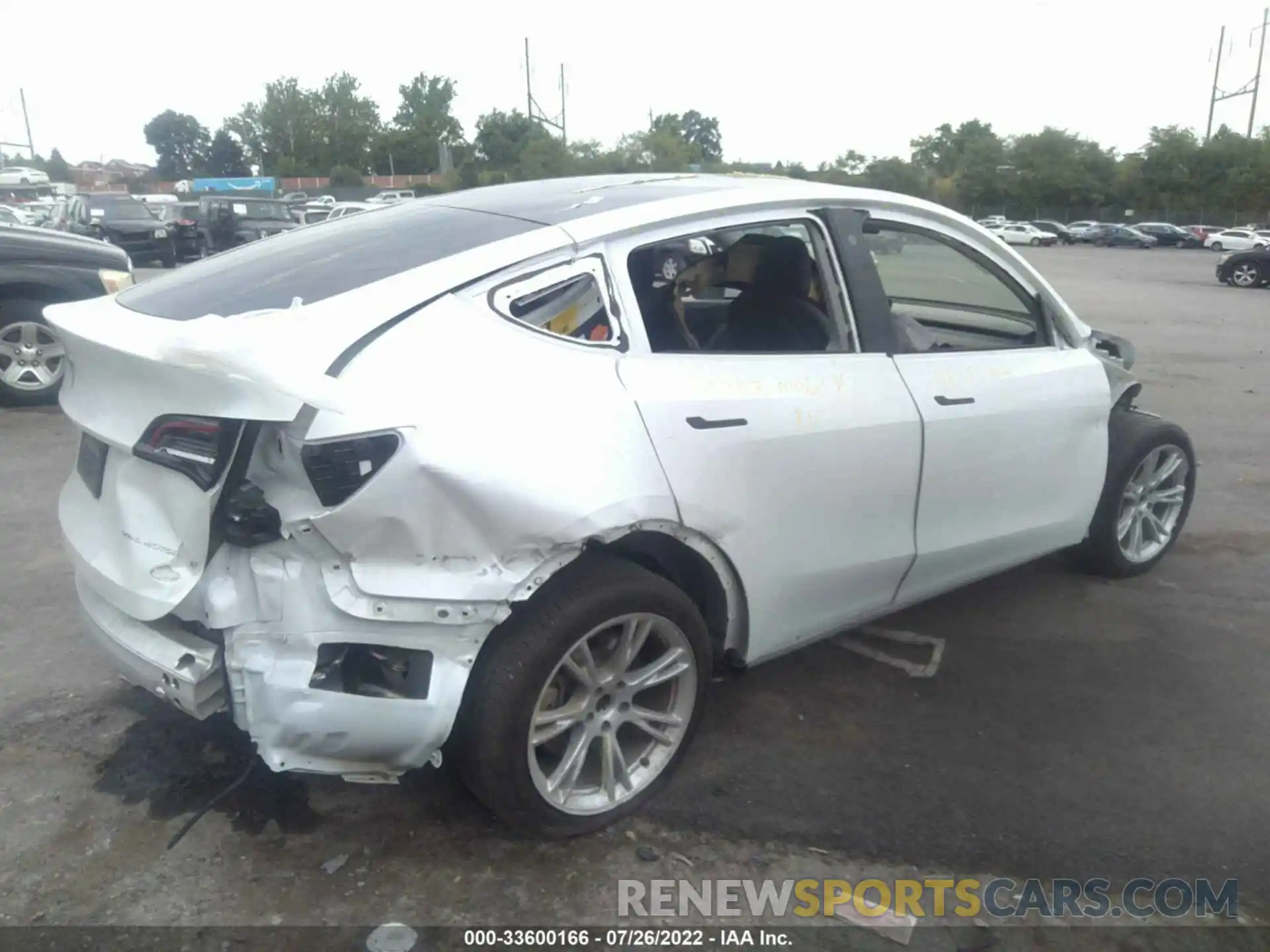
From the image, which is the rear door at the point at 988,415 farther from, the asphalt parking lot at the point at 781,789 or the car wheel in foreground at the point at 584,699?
the car wheel in foreground at the point at 584,699

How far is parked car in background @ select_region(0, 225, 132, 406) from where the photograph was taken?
782 cm

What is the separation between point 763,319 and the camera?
11.8 ft

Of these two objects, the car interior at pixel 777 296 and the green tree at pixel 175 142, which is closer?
the car interior at pixel 777 296

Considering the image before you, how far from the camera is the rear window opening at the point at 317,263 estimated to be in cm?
289

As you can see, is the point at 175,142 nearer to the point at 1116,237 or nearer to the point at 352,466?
the point at 1116,237

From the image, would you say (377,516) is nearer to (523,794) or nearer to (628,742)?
(523,794)

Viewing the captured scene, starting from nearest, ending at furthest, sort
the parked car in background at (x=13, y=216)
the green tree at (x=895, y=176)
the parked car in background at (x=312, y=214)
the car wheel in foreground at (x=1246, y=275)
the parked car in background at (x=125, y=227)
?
the parked car in background at (x=125, y=227), the car wheel in foreground at (x=1246, y=275), the parked car in background at (x=13, y=216), the parked car in background at (x=312, y=214), the green tree at (x=895, y=176)

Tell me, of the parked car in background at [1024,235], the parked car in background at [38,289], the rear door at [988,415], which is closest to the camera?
the rear door at [988,415]

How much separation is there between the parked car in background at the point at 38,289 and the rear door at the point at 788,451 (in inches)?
240

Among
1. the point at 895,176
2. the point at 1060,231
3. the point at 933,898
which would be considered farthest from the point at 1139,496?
the point at 1060,231

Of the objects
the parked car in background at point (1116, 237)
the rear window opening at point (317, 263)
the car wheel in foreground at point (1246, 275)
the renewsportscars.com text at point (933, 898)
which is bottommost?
the parked car in background at point (1116, 237)

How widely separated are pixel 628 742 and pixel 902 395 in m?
1.43

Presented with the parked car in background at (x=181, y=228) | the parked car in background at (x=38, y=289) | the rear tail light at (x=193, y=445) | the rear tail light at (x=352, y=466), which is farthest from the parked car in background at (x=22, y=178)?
the rear tail light at (x=352, y=466)

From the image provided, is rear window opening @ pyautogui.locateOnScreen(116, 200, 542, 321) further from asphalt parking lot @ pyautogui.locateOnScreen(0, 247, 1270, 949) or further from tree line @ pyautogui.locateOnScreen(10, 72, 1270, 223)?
tree line @ pyautogui.locateOnScreen(10, 72, 1270, 223)
